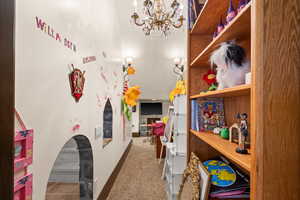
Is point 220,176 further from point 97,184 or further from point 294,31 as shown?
point 97,184

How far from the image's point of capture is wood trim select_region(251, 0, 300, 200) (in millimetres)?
546

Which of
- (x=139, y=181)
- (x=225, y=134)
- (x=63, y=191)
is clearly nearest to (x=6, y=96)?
(x=225, y=134)

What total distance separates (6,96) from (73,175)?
2734 millimetres

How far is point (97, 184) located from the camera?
6.23 ft

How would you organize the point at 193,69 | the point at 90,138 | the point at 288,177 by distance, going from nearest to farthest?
the point at 288,177, the point at 193,69, the point at 90,138

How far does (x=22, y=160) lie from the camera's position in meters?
0.80

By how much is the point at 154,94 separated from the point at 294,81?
17.5 feet

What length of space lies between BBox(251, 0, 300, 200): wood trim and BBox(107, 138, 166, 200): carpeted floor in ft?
6.89

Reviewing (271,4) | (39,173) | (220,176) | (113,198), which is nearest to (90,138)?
(39,173)

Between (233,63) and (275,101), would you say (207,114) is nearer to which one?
(233,63)

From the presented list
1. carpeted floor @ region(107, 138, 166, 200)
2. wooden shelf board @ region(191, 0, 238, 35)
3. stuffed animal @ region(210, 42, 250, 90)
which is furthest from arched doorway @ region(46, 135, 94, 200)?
wooden shelf board @ region(191, 0, 238, 35)

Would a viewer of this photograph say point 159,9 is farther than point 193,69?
Yes

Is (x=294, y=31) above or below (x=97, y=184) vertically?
above

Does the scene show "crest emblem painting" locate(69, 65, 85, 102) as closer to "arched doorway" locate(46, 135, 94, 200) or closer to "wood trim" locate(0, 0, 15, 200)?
"arched doorway" locate(46, 135, 94, 200)
